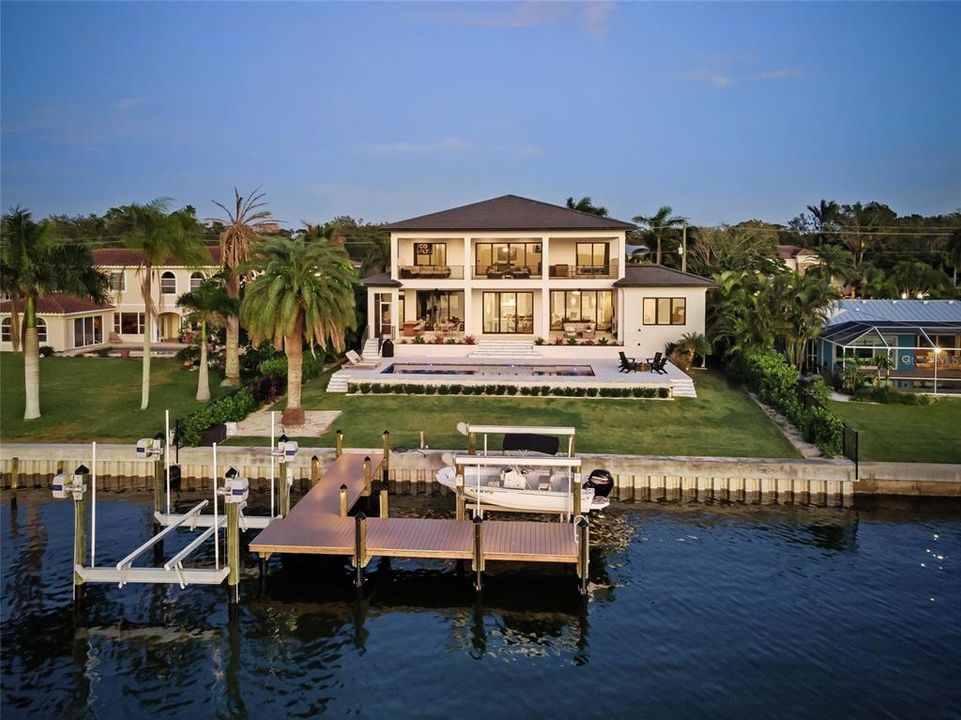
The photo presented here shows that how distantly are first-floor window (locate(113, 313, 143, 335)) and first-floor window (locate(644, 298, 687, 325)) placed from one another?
33568 mm

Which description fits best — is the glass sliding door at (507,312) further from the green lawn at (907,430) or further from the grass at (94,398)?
the green lawn at (907,430)

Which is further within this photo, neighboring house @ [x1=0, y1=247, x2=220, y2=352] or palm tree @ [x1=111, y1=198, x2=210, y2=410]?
neighboring house @ [x1=0, y1=247, x2=220, y2=352]

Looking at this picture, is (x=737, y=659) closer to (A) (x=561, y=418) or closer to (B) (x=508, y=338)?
(A) (x=561, y=418)

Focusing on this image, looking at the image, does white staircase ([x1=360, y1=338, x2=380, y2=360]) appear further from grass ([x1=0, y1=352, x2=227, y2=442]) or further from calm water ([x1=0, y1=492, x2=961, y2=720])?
calm water ([x1=0, y1=492, x2=961, y2=720])

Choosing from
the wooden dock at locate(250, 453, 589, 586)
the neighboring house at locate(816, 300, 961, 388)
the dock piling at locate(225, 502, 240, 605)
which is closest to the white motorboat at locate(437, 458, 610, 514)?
the wooden dock at locate(250, 453, 589, 586)

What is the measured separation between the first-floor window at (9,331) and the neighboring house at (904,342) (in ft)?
143

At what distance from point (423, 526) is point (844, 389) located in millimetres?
23269

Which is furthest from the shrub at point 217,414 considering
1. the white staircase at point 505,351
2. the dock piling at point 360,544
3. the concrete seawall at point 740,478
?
A: the white staircase at point 505,351

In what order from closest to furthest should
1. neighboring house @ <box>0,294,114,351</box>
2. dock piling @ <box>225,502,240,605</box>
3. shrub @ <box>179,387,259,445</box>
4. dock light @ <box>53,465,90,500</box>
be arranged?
1. dock piling @ <box>225,502,240,605</box>
2. dock light @ <box>53,465,90,500</box>
3. shrub @ <box>179,387,259,445</box>
4. neighboring house @ <box>0,294,114,351</box>

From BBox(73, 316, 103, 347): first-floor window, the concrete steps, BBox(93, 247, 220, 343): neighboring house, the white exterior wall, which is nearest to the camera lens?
the concrete steps

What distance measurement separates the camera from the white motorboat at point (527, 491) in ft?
65.9

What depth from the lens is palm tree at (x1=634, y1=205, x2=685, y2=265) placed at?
5931 cm

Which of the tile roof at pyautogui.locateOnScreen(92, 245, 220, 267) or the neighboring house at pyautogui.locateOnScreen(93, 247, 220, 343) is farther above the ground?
the tile roof at pyautogui.locateOnScreen(92, 245, 220, 267)

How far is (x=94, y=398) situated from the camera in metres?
32.7
